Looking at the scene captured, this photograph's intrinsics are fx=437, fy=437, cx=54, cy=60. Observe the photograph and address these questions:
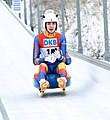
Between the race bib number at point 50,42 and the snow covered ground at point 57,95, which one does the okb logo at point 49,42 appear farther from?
the snow covered ground at point 57,95

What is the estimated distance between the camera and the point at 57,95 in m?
5.70

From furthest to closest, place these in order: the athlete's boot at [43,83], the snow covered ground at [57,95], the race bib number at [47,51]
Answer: the race bib number at [47,51], the athlete's boot at [43,83], the snow covered ground at [57,95]

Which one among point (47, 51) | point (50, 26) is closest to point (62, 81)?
point (47, 51)

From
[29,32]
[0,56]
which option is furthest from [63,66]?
[29,32]

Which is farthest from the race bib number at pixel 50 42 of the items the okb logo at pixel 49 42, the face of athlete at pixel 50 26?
the face of athlete at pixel 50 26

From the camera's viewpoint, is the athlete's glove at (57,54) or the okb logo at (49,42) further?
the okb logo at (49,42)

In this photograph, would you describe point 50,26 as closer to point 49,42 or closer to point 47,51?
point 49,42

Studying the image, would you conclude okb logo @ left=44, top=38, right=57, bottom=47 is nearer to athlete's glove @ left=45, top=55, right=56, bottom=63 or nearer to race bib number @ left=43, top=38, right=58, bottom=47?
race bib number @ left=43, top=38, right=58, bottom=47

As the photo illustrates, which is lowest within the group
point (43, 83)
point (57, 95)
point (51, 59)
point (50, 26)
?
point (57, 95)

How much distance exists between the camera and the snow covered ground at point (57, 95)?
4.59 m

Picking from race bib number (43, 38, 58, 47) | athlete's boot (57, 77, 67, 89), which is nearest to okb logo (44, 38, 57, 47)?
race bib number (43, 38, 58, 47)

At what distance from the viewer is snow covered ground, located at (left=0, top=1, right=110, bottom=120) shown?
4590 mm

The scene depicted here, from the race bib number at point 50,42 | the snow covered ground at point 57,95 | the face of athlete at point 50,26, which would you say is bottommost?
the snow covered ground at point 57,95

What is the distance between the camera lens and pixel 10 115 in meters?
4.57
